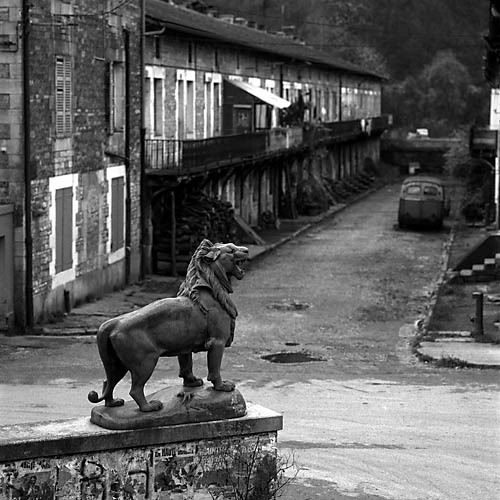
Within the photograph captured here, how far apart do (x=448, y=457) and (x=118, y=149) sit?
16654mm

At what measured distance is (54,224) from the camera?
2408 cm

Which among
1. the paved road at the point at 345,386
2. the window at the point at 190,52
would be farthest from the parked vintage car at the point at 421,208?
the window at the point at 190,52

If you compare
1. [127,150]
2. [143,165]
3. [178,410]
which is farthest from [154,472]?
[143,165]

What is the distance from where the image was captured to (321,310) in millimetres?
26891

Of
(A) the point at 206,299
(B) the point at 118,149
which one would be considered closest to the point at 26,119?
(B) the point at 118,149

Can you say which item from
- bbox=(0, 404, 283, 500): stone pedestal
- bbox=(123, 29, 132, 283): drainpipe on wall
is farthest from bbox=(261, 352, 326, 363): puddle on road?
bbox=(0, 404, 283, 500): stone pedestal

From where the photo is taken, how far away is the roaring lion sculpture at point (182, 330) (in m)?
9.86

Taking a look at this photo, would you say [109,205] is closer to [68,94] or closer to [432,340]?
[68,94]

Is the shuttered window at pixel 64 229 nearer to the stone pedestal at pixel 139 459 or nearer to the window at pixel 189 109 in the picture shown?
the window at pixel 189 109

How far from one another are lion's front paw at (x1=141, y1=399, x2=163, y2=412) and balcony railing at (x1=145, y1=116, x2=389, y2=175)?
68.8 ft

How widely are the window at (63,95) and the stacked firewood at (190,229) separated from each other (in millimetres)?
6810

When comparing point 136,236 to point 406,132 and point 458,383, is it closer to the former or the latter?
point 458,383

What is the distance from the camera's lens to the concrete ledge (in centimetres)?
944

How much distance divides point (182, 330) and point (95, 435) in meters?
1.03
